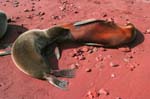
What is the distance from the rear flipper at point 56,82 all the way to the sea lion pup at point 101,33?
1.01m

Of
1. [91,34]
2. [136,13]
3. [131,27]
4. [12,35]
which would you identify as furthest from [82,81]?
[136,13]

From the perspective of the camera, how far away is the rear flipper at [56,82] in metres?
5.23

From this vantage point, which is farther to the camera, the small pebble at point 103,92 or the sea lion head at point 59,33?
the sea lion head at point 59,33

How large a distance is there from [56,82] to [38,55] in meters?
0.59

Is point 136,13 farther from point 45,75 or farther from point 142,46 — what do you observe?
point 45,75

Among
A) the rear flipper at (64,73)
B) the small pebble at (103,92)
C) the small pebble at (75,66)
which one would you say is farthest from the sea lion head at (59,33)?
the small pebble at (103,92)

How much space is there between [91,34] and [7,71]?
147 centimetres

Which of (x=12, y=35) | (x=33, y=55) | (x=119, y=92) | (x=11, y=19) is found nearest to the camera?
(x=119, y=92)

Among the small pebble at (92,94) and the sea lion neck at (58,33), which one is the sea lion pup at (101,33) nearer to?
the sea lion neck at (58,33)

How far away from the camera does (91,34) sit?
605 cm

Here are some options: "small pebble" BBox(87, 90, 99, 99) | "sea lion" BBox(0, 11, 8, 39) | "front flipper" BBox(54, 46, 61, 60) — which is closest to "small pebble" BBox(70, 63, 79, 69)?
"front flipper" BBox(54, 46, 61, 60)

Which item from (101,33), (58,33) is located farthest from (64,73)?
(101,33)

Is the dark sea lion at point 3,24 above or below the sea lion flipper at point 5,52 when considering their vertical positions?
above

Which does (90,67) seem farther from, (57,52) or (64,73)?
(57,52)
